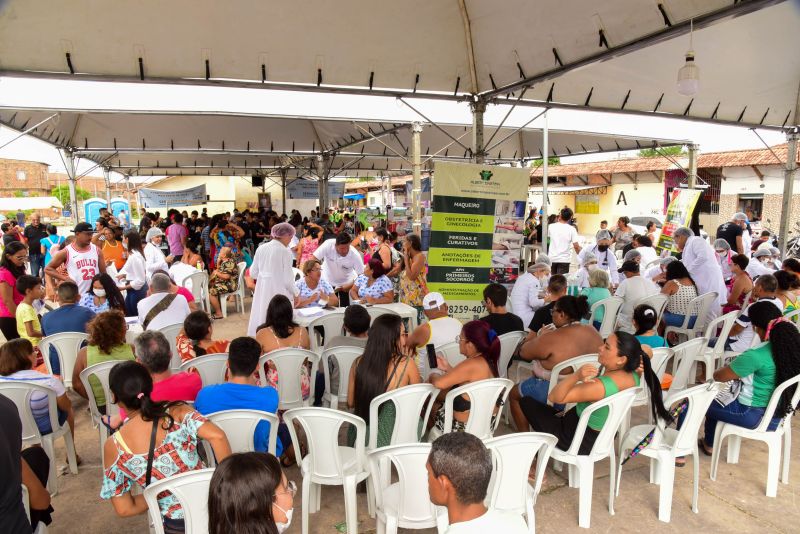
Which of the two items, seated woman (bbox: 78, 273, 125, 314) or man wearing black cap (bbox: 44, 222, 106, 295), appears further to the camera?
man wearing black cap (bbox: 44, 222, 106, 295)

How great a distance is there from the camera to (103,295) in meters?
5.04

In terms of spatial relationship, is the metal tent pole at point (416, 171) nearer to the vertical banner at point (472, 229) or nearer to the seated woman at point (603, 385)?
the vertical banner at point (472, 229)

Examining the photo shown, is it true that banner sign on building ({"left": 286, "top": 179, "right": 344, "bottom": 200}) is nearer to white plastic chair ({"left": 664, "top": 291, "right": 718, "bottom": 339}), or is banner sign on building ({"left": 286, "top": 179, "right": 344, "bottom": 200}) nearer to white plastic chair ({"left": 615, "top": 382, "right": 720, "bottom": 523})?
white plastic chair ({"left": 664, "top": 291, "right": 718, "bottom": 339})

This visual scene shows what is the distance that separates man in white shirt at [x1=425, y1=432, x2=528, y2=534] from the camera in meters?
1.54

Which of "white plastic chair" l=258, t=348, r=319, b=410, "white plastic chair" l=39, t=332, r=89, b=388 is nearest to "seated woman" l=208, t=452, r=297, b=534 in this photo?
"white plastic chair" l=258, t=348, r=319, b=410

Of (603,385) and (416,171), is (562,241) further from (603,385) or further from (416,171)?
(603,385)

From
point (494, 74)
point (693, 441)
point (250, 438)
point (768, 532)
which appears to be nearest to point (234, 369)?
point (250, 438)

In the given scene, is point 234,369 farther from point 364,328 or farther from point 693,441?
point 693,441

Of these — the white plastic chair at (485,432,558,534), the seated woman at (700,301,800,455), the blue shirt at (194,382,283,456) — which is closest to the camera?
the white plastic chair at (485,432,558,534)

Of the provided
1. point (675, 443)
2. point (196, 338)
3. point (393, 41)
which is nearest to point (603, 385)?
point (675, 443)

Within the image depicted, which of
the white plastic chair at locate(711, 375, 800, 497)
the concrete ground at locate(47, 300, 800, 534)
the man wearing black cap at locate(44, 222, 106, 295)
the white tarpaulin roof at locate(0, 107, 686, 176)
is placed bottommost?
the concrete ground at locate(47, 300, 800, 534)

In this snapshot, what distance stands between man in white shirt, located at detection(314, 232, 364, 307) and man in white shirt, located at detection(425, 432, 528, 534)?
15.6 feet

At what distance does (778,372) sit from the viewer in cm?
299

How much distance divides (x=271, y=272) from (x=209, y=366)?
1.69m
